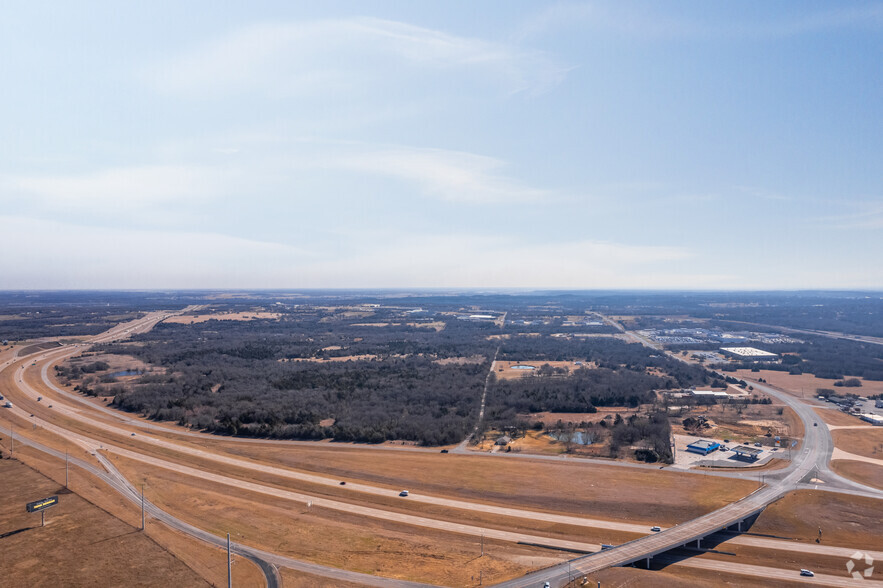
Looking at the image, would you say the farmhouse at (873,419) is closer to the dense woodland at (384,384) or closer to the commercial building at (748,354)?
the dense woodland at (384,384)

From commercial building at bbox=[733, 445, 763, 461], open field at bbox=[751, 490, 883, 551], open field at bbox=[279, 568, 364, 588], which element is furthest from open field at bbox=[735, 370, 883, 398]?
open field at bbox=[279, 568, 364, 588]

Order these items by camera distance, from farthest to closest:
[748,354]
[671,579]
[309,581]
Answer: [748,354] < [671,579] < [309,581]

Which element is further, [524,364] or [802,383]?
[524,364]

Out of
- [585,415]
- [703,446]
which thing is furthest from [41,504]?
[585,415]

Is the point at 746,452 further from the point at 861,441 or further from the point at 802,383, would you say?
the point at 802,383

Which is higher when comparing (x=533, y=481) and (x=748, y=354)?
(x=748, y=354)

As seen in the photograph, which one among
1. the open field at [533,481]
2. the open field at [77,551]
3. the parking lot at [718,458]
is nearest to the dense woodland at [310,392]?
the open field at [533,481]

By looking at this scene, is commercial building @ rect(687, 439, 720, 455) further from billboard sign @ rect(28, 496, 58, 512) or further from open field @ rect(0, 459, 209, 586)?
billboard sign @ rect(28, 496, 58, 512)
